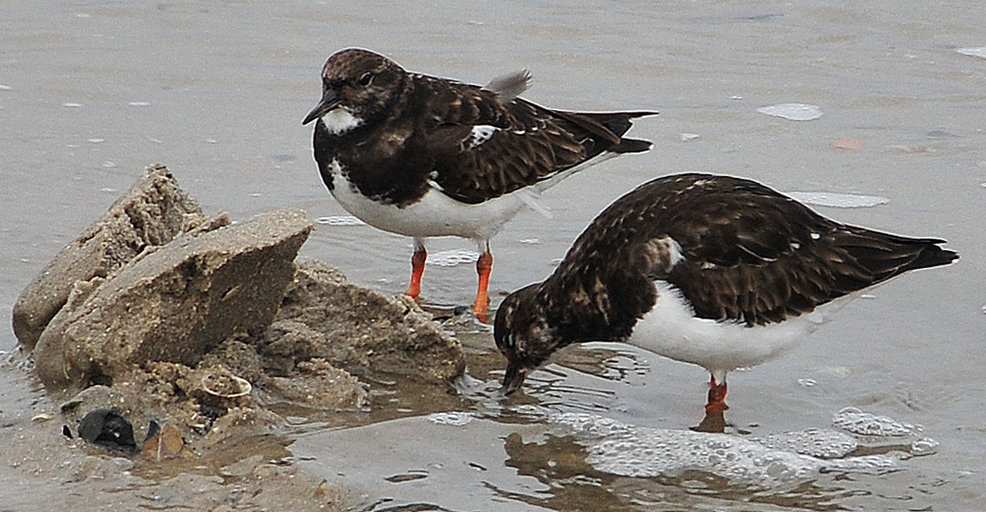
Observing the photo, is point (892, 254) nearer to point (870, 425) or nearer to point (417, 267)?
point (870, 425)

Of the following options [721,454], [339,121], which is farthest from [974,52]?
[721,454]

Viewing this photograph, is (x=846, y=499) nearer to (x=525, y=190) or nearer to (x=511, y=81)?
(x=525, y=190)

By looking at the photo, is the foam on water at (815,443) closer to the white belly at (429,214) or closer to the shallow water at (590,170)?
the shallow water at (590,170)

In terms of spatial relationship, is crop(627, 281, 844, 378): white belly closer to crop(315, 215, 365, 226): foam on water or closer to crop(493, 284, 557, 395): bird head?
crop(493, 284, 557, 395): bird head

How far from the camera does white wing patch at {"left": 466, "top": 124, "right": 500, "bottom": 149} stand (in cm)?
529

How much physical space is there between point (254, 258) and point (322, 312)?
0.49 metres

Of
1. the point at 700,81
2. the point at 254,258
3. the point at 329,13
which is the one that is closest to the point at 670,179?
the point at 254,258

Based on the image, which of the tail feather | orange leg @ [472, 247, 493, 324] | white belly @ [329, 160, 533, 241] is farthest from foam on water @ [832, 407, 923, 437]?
white belly @ [329, 160, 533, 241]

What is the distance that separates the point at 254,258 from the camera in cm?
387

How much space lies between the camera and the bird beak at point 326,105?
505 centimetres

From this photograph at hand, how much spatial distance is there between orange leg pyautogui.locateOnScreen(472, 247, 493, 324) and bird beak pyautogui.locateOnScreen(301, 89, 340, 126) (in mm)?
802

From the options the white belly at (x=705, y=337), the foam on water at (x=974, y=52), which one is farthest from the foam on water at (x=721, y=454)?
the foam on water at (x=974, y=52)

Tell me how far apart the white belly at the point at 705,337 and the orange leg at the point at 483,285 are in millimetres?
1040

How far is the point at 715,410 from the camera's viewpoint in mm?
4336
